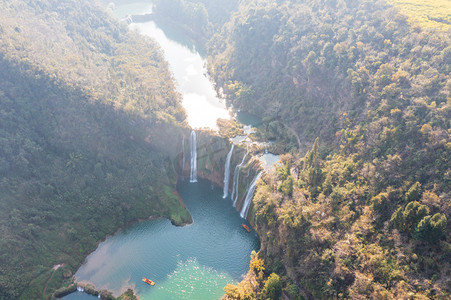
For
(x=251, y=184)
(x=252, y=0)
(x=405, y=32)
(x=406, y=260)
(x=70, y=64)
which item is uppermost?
(x=405, y=32)

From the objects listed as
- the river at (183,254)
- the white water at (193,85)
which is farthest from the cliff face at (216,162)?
the white water at (193,85)

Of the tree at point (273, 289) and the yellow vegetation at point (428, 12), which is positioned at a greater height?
the yellow vegetation at point (428, 12)

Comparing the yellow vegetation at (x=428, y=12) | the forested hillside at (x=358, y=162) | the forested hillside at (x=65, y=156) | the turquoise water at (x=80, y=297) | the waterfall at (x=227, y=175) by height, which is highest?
the yellow vegetation at (x=428, y=12)

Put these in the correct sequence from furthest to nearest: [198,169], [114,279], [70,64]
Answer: [70,64]
[198,169]
[114,279]

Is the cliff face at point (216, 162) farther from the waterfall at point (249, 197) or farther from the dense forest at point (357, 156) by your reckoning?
the dense forest at point (357, 156)

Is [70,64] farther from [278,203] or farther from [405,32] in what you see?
[405,32]

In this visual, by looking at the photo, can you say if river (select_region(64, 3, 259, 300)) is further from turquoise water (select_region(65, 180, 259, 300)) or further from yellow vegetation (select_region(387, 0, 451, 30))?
yellow vegetation (select_region(387, 0, 451, 30))

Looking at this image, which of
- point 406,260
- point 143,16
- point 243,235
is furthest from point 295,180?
point 143,16

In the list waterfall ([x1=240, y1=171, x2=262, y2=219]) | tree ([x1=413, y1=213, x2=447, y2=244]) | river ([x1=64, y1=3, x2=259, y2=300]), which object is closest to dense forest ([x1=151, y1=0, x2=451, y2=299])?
tree ([x1=413, y1=213, x2=447, y2=244])
